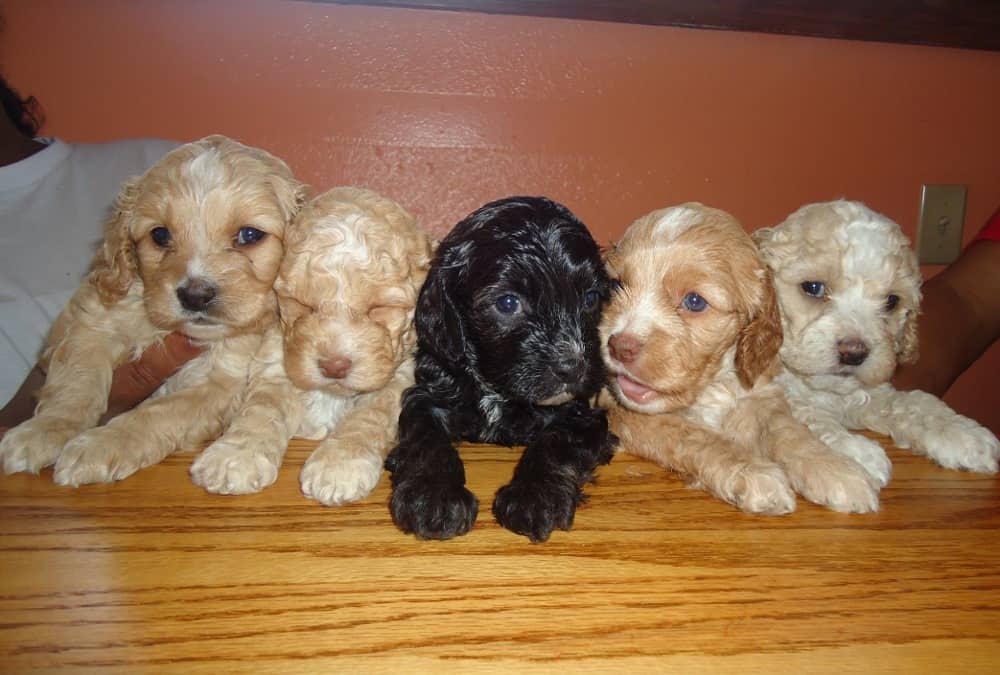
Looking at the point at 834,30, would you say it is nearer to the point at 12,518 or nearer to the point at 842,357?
the point at 842,357

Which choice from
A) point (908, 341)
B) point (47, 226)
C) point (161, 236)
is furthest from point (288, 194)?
point (908, 341)

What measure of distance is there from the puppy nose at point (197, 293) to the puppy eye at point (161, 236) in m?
0.21

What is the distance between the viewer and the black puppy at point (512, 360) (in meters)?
1.62

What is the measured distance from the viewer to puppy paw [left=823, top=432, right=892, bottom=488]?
1805mm

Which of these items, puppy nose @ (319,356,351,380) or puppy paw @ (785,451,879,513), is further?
puppy nose @ (319,356,351,380)

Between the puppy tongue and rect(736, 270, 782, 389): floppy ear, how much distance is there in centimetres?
36

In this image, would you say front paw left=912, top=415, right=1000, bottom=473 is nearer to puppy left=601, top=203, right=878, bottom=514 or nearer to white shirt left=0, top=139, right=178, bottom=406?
puppy left=601, top=203, right=878, bottom=514

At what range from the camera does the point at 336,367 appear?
5.66ft

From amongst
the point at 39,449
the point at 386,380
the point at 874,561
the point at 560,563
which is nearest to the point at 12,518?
the point at 39,449

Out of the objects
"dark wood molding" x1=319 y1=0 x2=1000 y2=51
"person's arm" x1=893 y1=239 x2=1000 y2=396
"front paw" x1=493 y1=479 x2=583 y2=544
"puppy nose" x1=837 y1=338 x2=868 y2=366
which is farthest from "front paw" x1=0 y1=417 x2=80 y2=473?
"person's arm" x1=893 y1=239 x2=1000 y2=396

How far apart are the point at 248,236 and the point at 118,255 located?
50 centimetres

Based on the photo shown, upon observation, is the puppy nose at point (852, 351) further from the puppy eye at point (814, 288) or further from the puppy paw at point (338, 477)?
the puppy paw at point (338, 477)

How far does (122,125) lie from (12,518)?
2.22m

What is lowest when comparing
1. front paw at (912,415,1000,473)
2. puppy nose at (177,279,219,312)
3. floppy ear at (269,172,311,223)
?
front paw at (912,415,1000,473)
